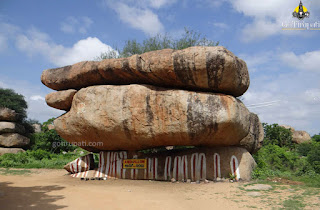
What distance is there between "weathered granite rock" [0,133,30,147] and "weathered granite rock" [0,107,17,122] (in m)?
1.20

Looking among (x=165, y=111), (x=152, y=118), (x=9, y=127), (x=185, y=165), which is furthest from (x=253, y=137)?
(x=9, y=127)

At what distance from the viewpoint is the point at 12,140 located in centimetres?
1722

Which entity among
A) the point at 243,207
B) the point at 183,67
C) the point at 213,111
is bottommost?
the point at 243,207

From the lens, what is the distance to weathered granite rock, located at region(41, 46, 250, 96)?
7.89 metres

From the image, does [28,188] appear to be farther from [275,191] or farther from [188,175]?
[275,191]

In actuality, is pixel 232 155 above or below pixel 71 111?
below

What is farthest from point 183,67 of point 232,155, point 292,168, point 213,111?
point 292,168

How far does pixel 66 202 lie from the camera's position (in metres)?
5.75

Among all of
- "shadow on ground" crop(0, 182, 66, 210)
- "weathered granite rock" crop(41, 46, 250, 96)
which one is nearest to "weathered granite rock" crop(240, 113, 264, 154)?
"weathered granite rock" crop(41, 46, 250, 96)

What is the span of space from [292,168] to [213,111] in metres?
5.23

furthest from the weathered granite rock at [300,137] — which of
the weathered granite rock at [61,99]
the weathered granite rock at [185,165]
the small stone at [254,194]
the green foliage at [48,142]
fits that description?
the weathered granite rock at [61,99]

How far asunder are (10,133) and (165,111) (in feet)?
45.0

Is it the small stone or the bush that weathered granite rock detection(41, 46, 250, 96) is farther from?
the small stone

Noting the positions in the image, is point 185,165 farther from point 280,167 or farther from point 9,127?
point 9,127
